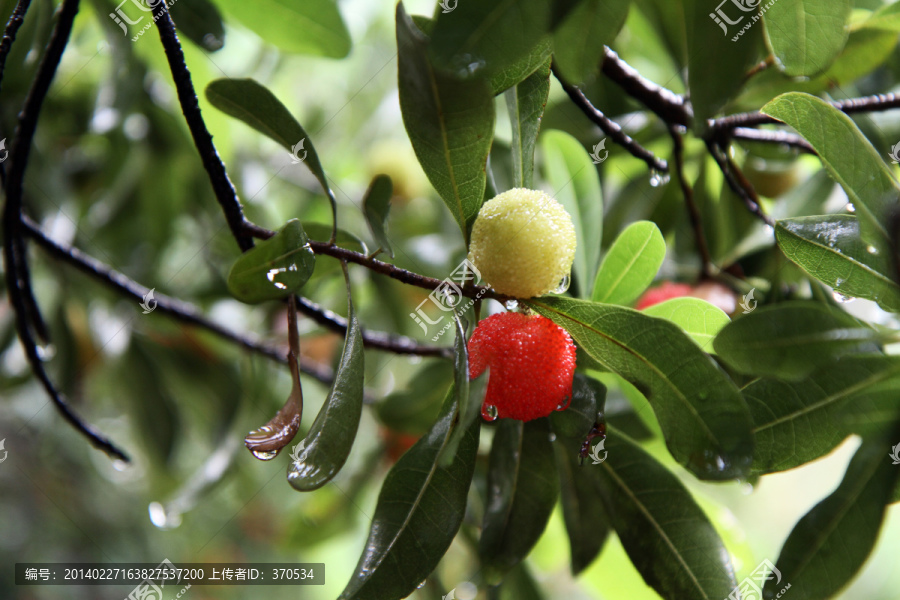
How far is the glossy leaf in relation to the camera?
53cm

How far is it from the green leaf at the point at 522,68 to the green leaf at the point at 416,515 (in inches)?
9.1

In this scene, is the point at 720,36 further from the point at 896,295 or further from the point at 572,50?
the point at 896,295

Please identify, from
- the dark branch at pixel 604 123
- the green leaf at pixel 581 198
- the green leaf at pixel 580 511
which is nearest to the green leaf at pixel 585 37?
the dark branch at pixel 604 123

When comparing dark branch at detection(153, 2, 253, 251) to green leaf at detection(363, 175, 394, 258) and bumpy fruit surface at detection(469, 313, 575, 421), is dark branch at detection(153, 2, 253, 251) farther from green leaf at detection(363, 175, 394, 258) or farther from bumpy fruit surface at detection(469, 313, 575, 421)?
bumpy fruit surface at detection(469, 313, 575, 421)

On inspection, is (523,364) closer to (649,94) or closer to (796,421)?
(796,421)

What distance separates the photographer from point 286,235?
0.41 m

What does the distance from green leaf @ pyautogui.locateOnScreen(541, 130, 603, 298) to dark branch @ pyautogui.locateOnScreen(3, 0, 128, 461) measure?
46cm

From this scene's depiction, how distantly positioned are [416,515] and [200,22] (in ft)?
1.82

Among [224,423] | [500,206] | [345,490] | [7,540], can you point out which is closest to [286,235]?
[500,206]

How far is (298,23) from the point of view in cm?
69

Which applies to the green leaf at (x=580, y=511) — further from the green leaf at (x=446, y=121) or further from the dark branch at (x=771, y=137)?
the dark branch at (x=771, y=137)

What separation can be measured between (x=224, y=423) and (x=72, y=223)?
45 cm

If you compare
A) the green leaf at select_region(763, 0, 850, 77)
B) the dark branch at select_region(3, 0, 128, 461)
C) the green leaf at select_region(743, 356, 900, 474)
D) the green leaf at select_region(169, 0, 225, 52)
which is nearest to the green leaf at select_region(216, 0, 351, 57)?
the green leaf at select_region(169, 0, 225, 52)

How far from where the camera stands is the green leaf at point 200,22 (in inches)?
25.3
